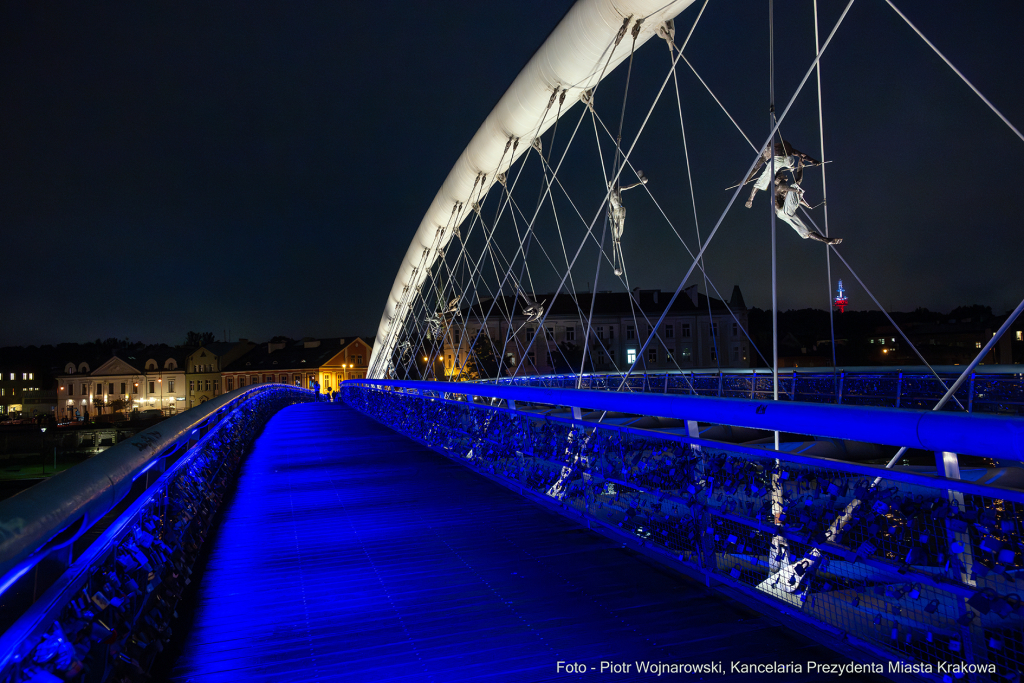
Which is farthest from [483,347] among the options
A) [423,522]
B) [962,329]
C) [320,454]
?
[423,522]

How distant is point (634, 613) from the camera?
295 centimetres

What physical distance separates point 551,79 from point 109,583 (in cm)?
990

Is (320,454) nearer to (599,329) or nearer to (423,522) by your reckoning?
(423,522)

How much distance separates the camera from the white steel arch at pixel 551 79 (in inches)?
337

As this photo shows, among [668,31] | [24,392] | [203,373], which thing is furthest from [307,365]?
[668,31]

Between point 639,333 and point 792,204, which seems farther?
point 639,333

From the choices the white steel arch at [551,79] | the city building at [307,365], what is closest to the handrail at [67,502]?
the white steel arch at [551,79]

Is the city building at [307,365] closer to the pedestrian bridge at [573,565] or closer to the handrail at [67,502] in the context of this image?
A: the pedestrian bridge at [573,565]

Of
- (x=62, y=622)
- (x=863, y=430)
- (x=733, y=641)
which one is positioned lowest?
(x=733, y=641)

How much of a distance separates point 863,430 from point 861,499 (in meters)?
0.24

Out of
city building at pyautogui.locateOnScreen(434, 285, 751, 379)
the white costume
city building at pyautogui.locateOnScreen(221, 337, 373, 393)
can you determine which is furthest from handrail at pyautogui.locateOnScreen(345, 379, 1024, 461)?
city building at pyautogui.locateOnScreen(221, 337, 373, 393)

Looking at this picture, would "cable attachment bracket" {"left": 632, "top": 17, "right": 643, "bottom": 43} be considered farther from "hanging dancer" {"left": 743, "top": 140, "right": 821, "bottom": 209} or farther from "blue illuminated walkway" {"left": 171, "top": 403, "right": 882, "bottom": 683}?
"blue illuminated walkway" {"left": 171, "top": 403, "right": 882, "bottom": 683}

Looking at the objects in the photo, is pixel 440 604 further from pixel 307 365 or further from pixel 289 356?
pixel 289 356

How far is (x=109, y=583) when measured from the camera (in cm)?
230
